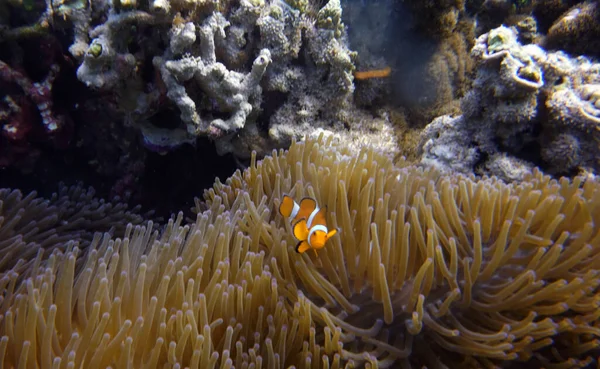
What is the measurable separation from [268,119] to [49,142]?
6.28 ft

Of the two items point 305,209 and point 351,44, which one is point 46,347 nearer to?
point 305,209

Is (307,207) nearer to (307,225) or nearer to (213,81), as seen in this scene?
(307,225)

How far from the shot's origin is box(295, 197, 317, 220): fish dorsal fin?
1.90 m

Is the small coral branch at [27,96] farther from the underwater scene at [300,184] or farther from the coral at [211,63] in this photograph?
the coral at [211,63]

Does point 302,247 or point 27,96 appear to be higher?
point 302,247

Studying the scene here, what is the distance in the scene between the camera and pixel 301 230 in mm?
1821

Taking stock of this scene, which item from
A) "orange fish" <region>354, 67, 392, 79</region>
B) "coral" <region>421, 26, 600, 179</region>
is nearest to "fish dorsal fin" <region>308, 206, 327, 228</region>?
"coral" <region>421, 26, 600, 179</region>

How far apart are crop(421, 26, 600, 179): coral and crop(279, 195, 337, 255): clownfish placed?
5.28ft

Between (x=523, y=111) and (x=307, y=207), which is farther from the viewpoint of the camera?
(x=523, y=111)

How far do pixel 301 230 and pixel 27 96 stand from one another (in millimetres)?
2784

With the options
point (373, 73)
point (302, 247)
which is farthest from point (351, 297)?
point (373, 73)

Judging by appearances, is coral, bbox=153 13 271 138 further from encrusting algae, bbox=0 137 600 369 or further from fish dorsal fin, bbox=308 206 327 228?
fish dorsal fin, bbox=308 206 327 228

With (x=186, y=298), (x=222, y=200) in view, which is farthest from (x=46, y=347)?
(x=222, y=200)

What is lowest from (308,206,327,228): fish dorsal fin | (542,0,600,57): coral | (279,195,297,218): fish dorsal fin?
(279,195,297,218): fish dorsal fin
